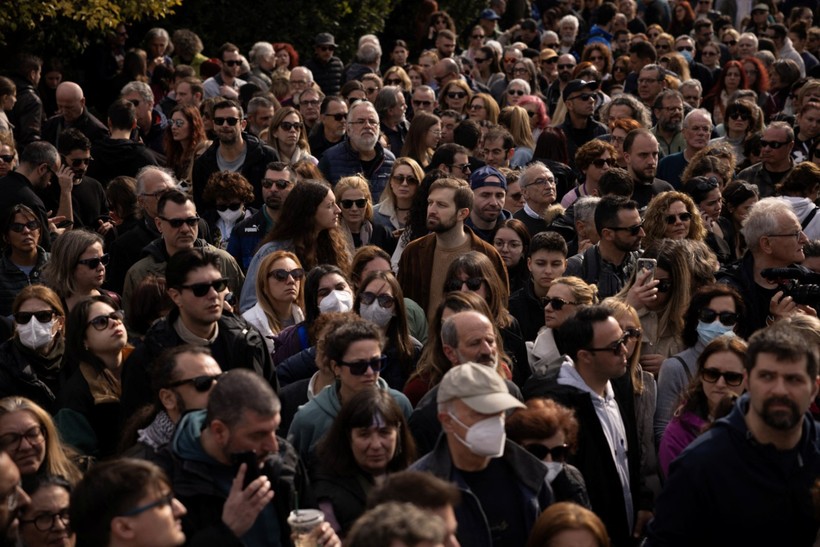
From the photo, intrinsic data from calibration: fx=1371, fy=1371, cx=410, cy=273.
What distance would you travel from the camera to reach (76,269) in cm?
846

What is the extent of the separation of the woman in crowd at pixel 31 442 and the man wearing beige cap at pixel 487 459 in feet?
5.34

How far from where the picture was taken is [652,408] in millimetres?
7320

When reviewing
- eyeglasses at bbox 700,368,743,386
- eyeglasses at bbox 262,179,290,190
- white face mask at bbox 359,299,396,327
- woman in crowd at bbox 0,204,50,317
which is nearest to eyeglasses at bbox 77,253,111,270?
woman in crowd at bbox 0,204,50,317

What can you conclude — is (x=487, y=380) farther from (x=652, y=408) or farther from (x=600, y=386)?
(x=652, y=408)

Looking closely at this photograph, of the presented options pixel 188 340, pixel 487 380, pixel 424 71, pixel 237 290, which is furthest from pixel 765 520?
pixel 424 71

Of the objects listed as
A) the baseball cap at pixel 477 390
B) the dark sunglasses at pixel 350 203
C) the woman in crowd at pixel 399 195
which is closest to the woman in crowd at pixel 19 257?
the dark sunglasses at pixel 350 203

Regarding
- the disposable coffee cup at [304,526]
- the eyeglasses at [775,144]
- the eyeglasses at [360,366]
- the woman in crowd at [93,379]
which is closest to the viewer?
the disposable coffee cup at [304,526]

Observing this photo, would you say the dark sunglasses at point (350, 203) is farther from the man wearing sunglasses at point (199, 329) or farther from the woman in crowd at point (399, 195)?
the man wearing sunglasses at point (199, 329)

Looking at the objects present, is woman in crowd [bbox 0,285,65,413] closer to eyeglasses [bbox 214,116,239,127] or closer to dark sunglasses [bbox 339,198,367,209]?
dark sunglasses [bbox 339,198,367,209]

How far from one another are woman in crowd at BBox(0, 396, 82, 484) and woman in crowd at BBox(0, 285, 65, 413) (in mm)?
1404

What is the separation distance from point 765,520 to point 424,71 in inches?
531

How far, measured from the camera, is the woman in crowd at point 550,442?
595cm

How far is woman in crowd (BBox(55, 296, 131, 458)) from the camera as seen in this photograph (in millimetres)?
7000

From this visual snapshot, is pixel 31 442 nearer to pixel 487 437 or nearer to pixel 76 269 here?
pixel 487 437
